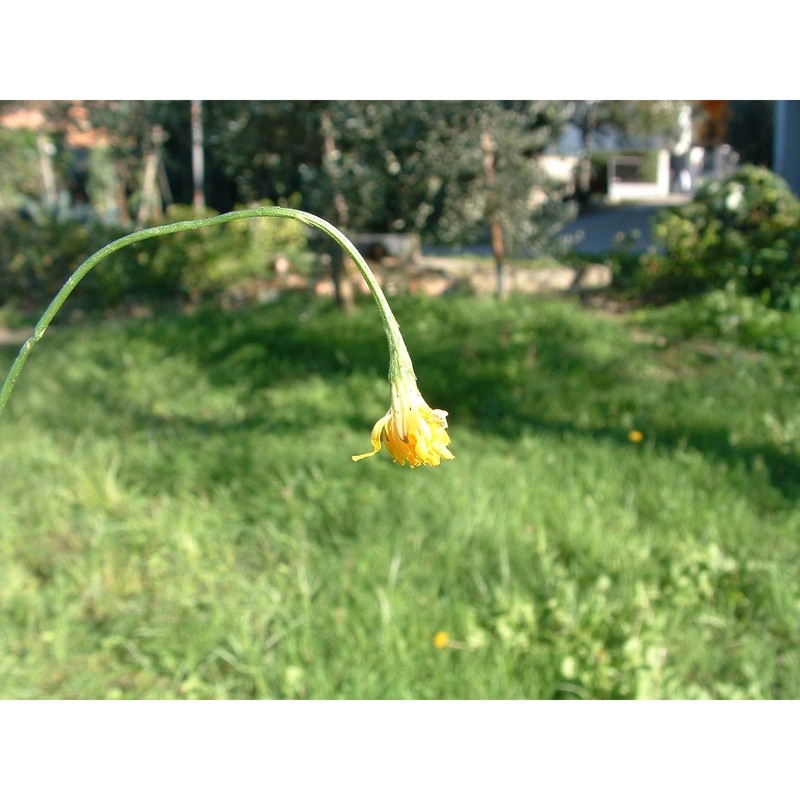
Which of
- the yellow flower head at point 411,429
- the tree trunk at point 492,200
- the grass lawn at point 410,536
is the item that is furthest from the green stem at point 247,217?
the tree trunk at point 492,200

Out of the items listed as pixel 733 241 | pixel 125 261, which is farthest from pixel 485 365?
pixel 125 261

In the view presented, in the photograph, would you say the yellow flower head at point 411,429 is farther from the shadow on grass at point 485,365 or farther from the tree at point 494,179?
the tree at point 494,179

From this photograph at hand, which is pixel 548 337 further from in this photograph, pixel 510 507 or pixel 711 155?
pixel 711 155

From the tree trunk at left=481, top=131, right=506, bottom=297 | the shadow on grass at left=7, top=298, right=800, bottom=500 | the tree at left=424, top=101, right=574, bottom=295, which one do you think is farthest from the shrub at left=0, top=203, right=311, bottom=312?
the tree trunk at left=481, top=131, right=506, bottom=297

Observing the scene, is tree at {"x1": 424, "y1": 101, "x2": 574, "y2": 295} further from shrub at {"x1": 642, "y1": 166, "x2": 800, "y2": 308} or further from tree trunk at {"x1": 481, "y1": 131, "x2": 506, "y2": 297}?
shrub at {"x1": 642, "y1": 166, "x2": 800, "y2": 308}

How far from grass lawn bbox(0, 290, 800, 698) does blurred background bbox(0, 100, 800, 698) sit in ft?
0.04

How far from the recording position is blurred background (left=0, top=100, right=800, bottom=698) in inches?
83.9

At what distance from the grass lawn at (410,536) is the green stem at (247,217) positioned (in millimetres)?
1337

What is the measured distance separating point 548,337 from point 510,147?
5.42 ft

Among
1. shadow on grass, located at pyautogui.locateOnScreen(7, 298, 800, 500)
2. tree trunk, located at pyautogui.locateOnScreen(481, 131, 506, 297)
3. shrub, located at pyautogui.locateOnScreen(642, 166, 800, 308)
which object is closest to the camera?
shadow on grass, located at pyautogui.locateOnScreen(7, 298, 800, 500)

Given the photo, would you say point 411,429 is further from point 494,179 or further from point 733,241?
point 733,241

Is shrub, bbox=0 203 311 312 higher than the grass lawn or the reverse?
higher

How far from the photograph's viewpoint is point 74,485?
3080mm

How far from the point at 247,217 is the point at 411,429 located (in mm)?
283
